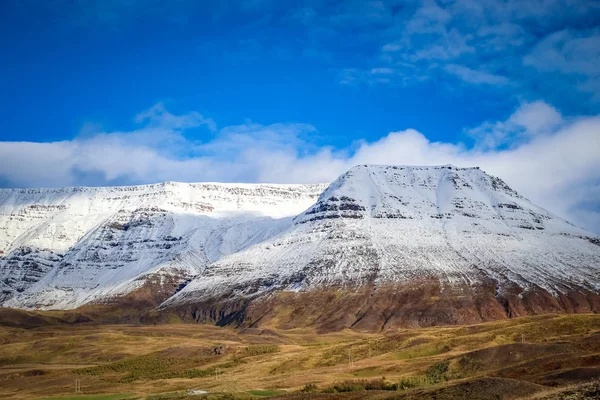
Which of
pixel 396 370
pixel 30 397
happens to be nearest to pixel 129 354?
pixel 30 397

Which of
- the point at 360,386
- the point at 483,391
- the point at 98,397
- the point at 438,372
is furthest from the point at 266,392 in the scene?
the point at 483,391

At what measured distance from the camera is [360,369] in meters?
105

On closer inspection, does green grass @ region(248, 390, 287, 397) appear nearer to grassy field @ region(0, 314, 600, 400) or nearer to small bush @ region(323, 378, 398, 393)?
grassy field @ region(0, 314, 600, 400)

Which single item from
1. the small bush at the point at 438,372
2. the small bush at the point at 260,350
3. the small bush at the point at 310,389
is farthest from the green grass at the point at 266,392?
the small bush at the point at 260,350

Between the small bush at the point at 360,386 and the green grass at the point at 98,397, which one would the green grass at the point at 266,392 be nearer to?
the small bush at the point at 360,386

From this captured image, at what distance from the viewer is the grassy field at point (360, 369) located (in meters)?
67.8

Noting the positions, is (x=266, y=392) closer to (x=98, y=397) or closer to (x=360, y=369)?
(x=360, y=369)

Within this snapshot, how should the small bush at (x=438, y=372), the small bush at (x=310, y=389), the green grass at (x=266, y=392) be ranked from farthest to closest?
the small bush at (x=438, y=372), the green grass at (x=266, y=392), the small bush at (x=310, y=389)

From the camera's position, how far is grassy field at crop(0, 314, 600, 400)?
223 ft

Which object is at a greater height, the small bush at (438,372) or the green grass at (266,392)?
the small bush at (438,372)

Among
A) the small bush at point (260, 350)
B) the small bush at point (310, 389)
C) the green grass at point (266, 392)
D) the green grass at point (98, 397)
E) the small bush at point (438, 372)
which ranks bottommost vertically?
the green grass at point (98, 397)

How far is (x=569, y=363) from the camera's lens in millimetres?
71750

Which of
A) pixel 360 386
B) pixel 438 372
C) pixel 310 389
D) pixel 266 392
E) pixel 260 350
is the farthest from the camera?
A: pixel 260 350

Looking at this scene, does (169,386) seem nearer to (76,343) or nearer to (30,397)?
(30,397)
